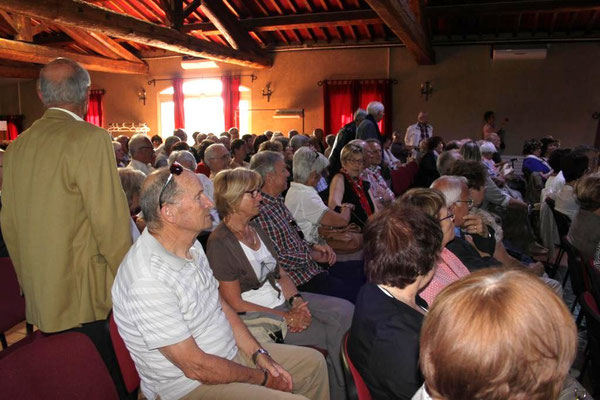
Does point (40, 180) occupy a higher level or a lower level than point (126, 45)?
lower

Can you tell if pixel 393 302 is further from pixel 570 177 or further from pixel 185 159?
pixel 570 177

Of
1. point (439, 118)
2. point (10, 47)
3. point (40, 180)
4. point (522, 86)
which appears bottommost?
point (40, 180)

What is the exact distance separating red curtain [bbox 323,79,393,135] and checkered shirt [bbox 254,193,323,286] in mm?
8127

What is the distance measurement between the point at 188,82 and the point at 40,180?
38.2 feet

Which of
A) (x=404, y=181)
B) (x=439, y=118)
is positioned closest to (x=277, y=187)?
(x=404, y=181)

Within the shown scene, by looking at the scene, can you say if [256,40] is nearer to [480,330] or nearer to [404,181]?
[404,181]

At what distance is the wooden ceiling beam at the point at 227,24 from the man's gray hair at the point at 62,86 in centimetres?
801

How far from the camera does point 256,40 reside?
36.8ft

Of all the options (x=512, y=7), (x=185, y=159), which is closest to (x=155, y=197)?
(x=185, y=159)

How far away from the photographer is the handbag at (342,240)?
3.27 metres

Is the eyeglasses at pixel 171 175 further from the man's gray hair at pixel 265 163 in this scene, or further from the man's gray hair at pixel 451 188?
the man's gray hair at pixel 451 188

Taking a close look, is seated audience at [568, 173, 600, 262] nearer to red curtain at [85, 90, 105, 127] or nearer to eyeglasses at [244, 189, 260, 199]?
eyeglasses at [244, 189, 260, 199]

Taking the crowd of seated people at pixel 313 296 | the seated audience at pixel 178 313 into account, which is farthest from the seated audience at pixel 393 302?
the seated audience at pixel 178 313

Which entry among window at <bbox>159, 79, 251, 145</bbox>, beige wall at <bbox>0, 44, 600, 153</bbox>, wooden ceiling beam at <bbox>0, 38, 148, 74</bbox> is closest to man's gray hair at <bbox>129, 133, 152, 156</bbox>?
wooden ceiling beam at <bbox>0, 38, 148, 74</bbox>
